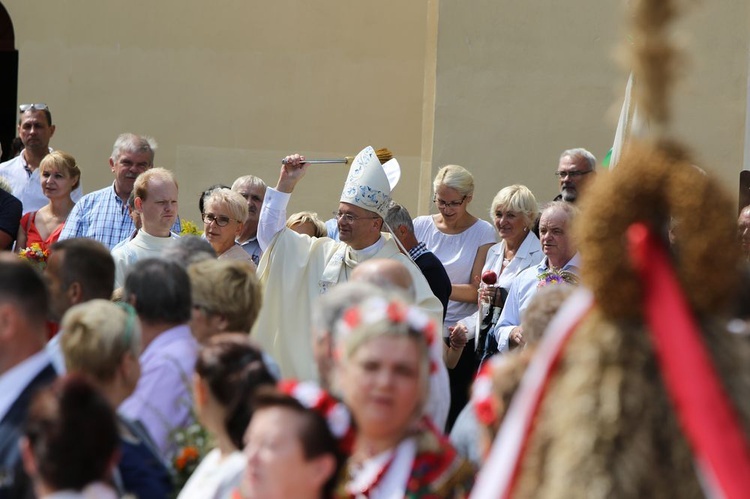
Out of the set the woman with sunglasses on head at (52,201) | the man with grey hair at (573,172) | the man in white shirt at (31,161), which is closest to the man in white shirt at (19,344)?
the woman with sunglasses on head at (52,201)

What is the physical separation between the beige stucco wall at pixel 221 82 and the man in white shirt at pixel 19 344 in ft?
25.2

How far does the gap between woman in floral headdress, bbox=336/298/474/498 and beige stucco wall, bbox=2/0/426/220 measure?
26.9 ft

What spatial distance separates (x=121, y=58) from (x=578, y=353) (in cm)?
1003

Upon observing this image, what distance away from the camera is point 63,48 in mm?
11562

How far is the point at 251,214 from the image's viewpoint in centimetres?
846

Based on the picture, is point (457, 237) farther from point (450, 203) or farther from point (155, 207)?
point (155, 207)

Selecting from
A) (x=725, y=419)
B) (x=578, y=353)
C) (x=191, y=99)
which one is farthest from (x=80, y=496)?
(x=191, y=99)

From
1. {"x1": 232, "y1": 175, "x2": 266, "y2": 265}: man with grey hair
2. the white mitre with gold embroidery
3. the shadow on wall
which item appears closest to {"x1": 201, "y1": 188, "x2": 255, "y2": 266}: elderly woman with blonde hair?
{"x1": 232, "y1": 175, "x2": 266, "y2": 265}: man with grey hair

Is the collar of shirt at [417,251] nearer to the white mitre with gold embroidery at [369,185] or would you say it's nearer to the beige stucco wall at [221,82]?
the white mitre with gold embroidery at [369,185]

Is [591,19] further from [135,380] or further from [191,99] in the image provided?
[135,380]

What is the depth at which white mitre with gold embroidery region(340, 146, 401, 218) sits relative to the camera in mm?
7375

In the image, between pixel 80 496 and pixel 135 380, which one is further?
pixel 135 380

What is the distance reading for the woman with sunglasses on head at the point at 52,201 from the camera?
8.61m

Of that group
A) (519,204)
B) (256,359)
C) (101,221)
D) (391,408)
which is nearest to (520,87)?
(519,204)
